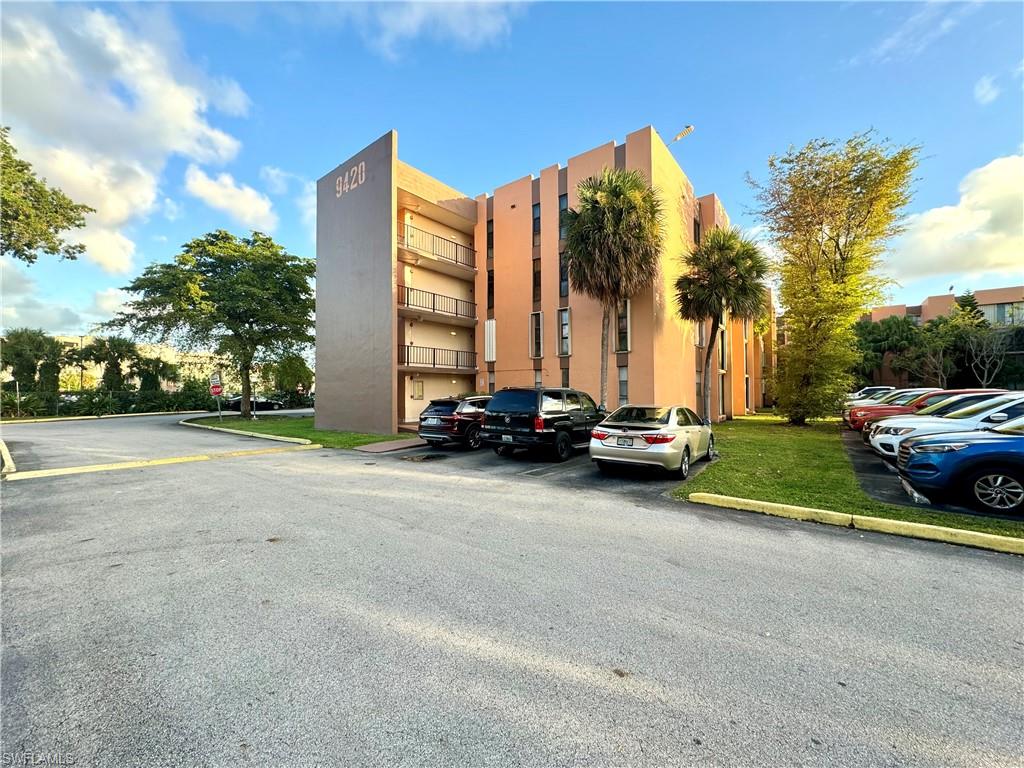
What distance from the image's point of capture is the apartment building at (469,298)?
18.8 m

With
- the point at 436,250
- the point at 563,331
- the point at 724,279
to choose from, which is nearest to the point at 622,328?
the point at 563,331

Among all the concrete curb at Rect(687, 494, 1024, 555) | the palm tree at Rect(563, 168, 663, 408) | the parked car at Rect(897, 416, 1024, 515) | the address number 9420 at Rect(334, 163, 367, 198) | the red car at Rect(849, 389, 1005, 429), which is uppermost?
the address number 9420 at Rect(334, 163, 367, 198)

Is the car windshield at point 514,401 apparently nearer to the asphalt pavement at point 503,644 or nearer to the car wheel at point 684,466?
the car wheel at point 684,466

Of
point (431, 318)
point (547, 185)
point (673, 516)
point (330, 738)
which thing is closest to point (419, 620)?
point (330, 738)

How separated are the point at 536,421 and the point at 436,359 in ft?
38.6

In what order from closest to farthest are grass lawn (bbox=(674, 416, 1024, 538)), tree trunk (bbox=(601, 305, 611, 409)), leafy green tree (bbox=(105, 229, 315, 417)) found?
grass lawn (bbox=(674, 416, 1024, 538))
tree trunk (bbox=(601, 305, 611, 409))
leafy green tree (bbox=(105, 229, 315, 417))

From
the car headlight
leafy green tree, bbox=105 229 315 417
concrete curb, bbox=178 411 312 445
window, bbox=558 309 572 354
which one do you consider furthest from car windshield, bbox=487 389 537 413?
leafy green tree, bbox=105 229 315 417

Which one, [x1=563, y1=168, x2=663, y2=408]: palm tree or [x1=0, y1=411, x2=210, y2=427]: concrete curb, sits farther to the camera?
[x1=0, y1=411, x2=210, y2=427]: concrete curb

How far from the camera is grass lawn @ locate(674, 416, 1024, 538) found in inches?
239

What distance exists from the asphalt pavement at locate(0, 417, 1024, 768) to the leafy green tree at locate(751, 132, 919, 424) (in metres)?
18.9

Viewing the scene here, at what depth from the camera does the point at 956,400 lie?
1198 cm

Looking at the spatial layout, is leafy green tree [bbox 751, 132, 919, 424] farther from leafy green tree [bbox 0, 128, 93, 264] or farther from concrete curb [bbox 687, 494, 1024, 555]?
leafy green tree [bbox 0, 128, 93, 264]

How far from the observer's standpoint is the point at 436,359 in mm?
21828

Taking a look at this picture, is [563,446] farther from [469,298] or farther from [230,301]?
[230,301]
